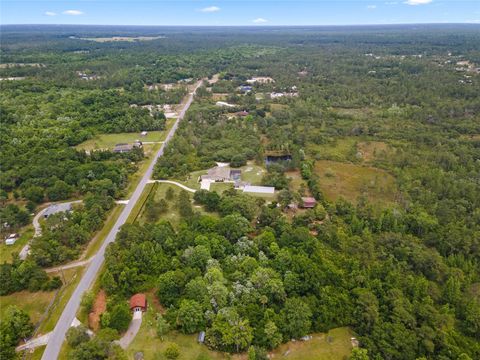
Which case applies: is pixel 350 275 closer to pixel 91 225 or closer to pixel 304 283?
pixel 304 283

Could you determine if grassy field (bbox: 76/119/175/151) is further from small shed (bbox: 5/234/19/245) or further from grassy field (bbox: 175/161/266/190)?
small shed (bbox: 5/234/19/245)

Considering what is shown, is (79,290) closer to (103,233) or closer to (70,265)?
(70,265)

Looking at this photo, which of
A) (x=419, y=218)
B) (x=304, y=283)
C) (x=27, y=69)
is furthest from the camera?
(x=27, y=69)

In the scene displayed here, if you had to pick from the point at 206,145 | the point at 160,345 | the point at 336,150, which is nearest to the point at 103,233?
the point at 160,345

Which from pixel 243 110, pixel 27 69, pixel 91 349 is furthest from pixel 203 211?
pixel 27 69

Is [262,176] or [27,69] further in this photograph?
[27,69]

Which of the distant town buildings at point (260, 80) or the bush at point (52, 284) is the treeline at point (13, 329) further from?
the distant town buildings at point (260, 80)

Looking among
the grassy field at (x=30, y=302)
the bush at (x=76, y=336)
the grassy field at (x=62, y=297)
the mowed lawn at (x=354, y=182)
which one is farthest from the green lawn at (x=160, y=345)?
the mowed lawn at (x=354, y=182)

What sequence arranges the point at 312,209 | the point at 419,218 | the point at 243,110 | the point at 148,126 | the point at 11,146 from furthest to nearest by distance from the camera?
1. the point at 243,110
2. the point at 148,126
3. the point at 11,146
4. the point at 312,209
5. the point at 419,218

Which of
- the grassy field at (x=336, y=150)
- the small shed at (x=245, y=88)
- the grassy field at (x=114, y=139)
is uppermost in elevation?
the small shed at (x=245, y=88)
